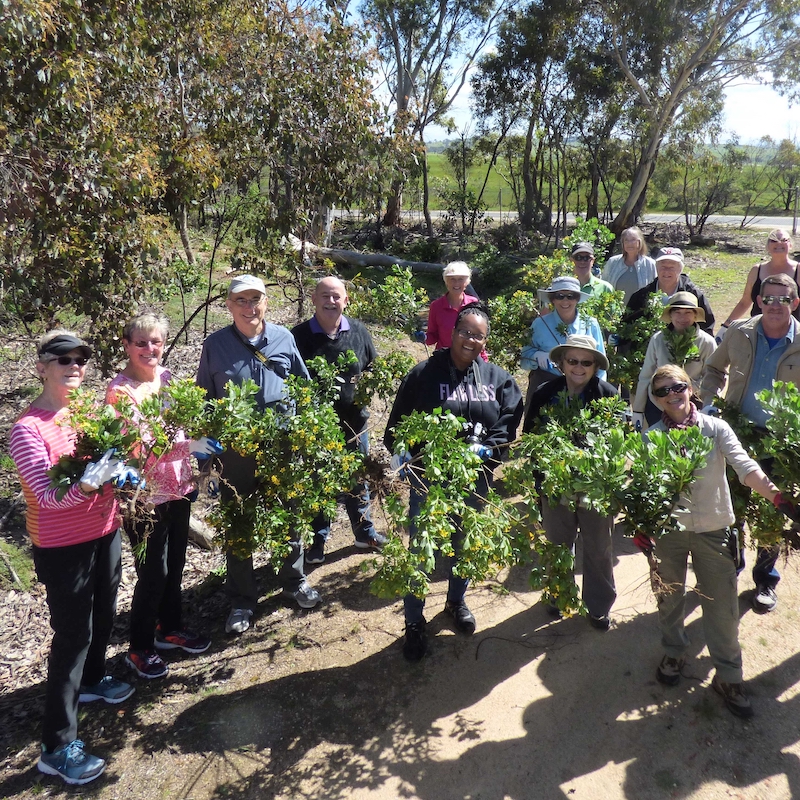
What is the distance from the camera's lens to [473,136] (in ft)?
88.2

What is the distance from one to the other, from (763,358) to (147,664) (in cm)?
458

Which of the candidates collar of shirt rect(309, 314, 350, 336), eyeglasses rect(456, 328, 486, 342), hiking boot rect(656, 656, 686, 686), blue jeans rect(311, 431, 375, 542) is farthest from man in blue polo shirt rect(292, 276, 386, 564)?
hiking boot rect(656, 656, 686, 686)

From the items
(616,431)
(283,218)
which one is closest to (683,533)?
(616,431)

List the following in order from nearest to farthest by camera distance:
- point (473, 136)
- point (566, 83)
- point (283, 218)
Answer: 1. point (283, 218)
2. point (566, 83)
3. point (473, 136)

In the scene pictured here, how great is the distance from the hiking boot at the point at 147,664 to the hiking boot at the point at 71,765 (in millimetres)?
698

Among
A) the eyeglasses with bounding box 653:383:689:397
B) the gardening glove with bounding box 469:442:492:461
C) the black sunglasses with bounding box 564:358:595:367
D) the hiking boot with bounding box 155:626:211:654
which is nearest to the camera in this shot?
the eyeglasses with bounding box 653:383:689:397

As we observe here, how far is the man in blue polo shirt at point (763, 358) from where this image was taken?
4.31 m

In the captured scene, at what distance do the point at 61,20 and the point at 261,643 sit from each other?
4.86 metres

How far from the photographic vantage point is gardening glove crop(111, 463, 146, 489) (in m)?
3.27

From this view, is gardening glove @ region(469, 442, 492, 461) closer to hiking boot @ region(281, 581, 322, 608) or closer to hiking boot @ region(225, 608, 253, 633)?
hiking boot @ region(281, 581, 322, 608)

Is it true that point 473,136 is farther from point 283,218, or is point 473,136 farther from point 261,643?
point 261,643

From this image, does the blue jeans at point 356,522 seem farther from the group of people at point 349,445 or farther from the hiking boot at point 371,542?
the group of people at point 349,445

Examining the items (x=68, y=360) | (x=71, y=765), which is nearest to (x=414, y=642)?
(x=71, y=765)

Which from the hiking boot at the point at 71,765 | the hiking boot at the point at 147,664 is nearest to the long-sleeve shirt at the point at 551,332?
the hiking boot at the point at 147,664
